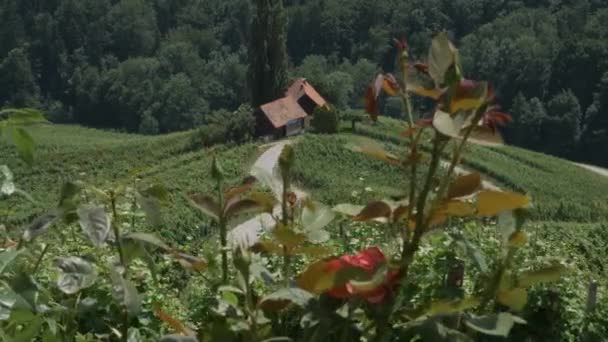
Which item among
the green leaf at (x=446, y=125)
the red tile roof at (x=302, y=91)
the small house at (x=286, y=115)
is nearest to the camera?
the green leaf at (x=446, y=125)

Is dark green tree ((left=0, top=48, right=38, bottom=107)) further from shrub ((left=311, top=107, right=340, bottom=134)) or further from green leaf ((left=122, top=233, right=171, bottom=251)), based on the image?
green leaf ((left=122, top=233, right=171, bottom=251))

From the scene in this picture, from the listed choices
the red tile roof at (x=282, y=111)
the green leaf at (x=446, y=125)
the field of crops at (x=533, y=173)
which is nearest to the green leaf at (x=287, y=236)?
the green leaf at (x=446, y=125)

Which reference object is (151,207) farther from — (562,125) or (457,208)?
(562,125)

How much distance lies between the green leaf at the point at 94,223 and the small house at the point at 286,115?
28.0m


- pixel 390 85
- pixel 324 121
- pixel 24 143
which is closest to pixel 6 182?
pixel 24 143

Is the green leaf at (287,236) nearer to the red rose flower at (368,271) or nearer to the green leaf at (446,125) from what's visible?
the red rose flower at (368,271)

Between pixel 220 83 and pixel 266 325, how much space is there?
58.6 meters

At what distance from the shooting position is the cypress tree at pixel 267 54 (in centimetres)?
3111

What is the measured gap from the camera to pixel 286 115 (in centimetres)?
2992

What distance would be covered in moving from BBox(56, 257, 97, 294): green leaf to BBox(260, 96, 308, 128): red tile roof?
93.0 ft

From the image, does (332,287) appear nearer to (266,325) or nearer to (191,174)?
(266,325)

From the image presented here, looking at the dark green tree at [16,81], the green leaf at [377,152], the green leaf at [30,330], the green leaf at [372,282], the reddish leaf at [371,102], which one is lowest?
the dark green tree at [16,81]

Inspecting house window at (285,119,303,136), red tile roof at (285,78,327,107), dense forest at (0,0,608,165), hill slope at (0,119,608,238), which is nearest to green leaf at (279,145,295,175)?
hill slope at (0,119,608,238)

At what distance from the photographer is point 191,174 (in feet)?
82.1
